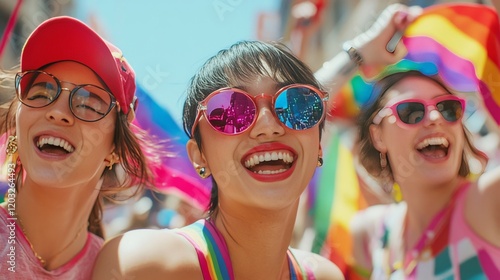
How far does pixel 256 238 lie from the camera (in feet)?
7.60

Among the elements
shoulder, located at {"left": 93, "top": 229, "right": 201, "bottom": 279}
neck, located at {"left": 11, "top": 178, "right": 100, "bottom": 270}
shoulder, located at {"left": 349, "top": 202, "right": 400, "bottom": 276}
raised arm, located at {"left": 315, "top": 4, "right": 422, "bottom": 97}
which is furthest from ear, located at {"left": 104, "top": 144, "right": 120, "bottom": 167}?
shoulder, located at {"left": 349, "top": 202, "right": 400, "bottom": 276}

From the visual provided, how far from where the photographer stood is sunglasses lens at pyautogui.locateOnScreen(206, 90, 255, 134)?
219 centimetres

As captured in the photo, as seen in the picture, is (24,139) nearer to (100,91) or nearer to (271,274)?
(100,91)

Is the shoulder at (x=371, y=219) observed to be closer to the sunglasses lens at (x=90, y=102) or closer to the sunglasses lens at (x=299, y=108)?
the sunglasses lens at (x=299, y=108)

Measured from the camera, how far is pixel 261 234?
2322 millimetres

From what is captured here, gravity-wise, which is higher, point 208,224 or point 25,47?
point 25,47

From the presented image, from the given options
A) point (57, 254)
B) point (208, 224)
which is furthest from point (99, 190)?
point (208, 224)

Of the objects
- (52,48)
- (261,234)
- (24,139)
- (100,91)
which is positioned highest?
(52,48)

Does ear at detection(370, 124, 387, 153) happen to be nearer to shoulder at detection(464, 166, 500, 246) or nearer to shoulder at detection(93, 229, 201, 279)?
shoulder at detection(464, 166, 500, 246)

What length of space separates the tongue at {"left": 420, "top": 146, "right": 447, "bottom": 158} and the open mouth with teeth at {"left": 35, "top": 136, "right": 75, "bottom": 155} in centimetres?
141

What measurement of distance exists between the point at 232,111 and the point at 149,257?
0.54m

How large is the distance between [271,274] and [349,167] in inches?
58.9

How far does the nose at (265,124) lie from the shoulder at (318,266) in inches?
22.1

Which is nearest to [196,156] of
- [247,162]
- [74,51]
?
[247,162]
